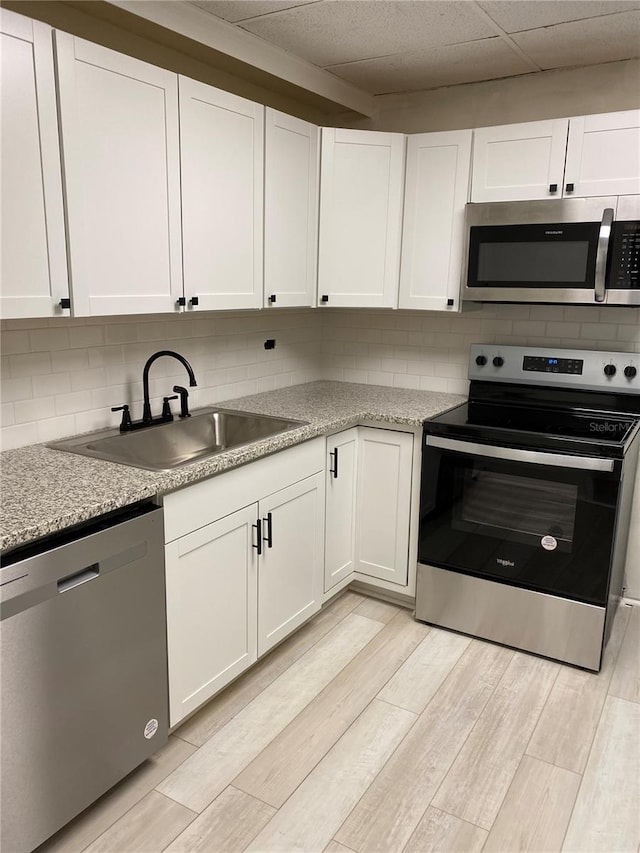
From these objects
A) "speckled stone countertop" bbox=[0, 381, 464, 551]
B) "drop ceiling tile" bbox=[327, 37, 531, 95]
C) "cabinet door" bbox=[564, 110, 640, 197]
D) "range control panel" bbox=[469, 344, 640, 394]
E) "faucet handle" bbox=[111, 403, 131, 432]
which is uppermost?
"drop ceiling tile" bbox=[327, 37, 531, 95]

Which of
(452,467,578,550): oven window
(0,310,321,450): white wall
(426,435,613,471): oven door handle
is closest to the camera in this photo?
(0,310,321,450): white wall

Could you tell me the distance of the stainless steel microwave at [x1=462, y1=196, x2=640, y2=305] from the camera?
2525 mm

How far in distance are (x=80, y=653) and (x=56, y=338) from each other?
3.60 ft

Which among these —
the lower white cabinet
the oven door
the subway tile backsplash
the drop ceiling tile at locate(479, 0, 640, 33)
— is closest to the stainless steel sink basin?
the subway tile backsplash

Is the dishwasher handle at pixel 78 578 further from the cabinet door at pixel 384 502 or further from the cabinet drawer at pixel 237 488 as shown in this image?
the cabinet door at pixel 384 502

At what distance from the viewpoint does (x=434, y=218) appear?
2949 mm

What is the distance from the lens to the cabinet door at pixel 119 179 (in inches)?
72.6

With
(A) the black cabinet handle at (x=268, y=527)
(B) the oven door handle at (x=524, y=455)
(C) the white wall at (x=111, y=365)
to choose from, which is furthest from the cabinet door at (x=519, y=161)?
(A) the black cabinet handle at (x=268, y=527)

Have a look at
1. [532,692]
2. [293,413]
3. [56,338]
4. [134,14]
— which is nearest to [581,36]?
[134,14]

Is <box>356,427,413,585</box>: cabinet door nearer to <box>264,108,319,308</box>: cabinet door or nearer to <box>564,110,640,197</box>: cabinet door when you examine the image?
<box>264,108,319,308</box>: cabinet door

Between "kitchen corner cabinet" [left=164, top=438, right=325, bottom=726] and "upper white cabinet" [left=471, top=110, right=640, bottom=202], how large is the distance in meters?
1.37

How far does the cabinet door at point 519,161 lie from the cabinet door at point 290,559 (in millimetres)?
1456

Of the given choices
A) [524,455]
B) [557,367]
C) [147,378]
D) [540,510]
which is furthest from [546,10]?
[147,378]

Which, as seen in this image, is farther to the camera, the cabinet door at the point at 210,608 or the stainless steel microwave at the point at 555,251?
the stainless steel microwave at the point at 555,251
